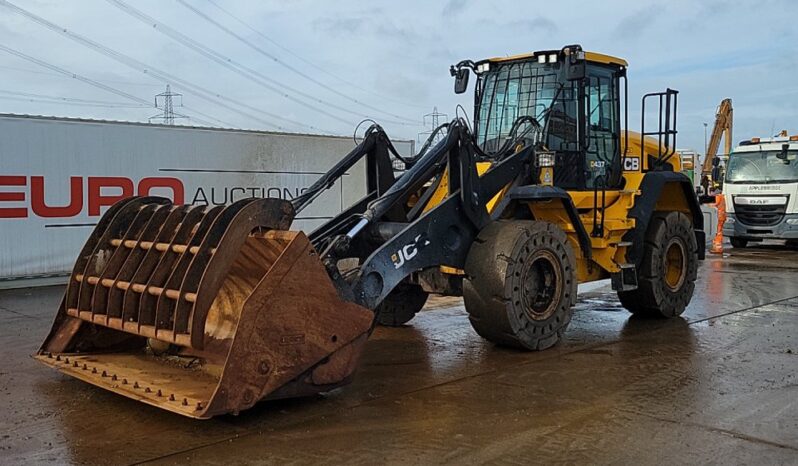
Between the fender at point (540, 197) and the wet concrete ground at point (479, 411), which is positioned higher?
the fender at point (540, 197)

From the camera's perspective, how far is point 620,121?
8.88 metres

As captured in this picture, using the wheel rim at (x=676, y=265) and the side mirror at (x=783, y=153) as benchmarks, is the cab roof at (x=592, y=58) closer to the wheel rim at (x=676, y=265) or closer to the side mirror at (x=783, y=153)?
the wheel rim at (x=676, y=265)

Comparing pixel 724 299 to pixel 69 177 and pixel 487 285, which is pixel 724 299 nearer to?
pixel 487 285

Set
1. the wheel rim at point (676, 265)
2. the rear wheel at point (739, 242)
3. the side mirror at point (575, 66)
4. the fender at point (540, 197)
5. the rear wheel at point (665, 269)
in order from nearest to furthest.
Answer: the fender at point (540, 197)
the side mirror at point (575, 66)
the rear wheel at point (665, 269)
the wheel rim at point (676, 265)
the rear wheel at point (739, 242)

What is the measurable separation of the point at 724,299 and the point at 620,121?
336 centimetres

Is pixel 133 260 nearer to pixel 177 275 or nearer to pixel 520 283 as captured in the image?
pixel 177 275

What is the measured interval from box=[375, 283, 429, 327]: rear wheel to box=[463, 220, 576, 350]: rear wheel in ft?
5.33

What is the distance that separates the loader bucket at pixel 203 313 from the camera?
16.0ft

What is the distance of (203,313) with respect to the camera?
16.2 feet

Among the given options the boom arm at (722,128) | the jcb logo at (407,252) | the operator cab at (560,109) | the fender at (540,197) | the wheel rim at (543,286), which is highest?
the boom arm at (722,128)

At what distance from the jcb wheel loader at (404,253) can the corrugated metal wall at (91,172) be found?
672 centimetres

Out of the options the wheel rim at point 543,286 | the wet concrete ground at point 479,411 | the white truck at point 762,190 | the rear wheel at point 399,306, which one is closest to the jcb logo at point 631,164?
the wet concrete ground at point 479,411

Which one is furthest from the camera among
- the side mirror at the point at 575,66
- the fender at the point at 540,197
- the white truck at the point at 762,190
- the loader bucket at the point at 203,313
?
the white truck at the point at 762,190

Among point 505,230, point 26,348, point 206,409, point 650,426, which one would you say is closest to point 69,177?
point 26,348
